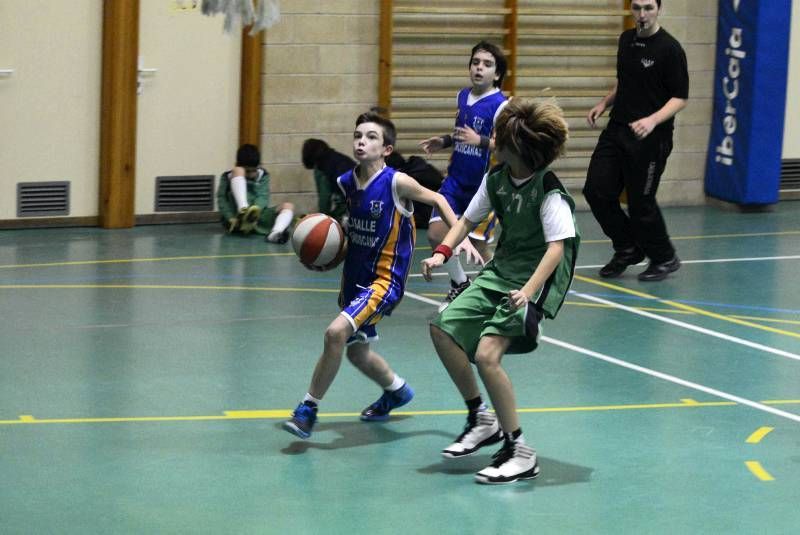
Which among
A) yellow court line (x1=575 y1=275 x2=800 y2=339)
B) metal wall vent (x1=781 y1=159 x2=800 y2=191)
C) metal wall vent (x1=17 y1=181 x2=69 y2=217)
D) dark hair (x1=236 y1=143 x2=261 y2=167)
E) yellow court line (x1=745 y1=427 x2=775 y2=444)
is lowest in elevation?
yellow court line (x1=745 y1=427 x2=775 y2=444)

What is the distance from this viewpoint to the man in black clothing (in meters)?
10.2

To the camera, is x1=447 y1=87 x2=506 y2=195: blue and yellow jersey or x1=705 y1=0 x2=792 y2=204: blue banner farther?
x1=705 y1=0 x2=792 y2=204: blue banner

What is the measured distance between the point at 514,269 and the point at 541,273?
0.27 m

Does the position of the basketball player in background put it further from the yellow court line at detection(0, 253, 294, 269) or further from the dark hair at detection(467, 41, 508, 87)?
the dark hair at detection(467, 41, 508, 87)

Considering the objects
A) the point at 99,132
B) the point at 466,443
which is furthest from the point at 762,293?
the point at 99,132

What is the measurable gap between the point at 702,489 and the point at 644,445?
2.07 feet

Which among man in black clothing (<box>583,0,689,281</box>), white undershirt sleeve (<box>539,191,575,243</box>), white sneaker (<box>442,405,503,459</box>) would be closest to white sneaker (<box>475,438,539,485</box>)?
white sneaker (<box>442,405,503,459</box>)

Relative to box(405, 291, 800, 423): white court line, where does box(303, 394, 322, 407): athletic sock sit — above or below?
above

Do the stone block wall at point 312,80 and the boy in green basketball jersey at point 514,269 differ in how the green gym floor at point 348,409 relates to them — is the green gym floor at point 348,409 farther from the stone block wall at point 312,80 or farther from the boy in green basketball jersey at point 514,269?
the stone block wall at point 312,80

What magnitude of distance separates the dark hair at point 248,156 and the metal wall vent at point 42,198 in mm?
1449

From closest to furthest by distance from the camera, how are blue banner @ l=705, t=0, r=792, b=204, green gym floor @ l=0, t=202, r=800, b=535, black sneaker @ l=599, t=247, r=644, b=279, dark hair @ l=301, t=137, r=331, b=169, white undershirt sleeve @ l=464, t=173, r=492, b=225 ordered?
green gym floor @ l=0, t=202, r=800, b=535 < white undershirt sleeve @ l=464, t=173, r=492, b=225 < black sneaker @ l=599, t=247, r=644, b=279 < dark hair @ l=301, t=137, r=331, b=169 < blue banner @ l=705, t=0, r=792, b=204

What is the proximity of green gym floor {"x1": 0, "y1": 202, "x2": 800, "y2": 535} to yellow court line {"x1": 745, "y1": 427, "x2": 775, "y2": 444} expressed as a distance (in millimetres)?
20

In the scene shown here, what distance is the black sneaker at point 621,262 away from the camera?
10.8 m

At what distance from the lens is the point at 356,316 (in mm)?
6453
